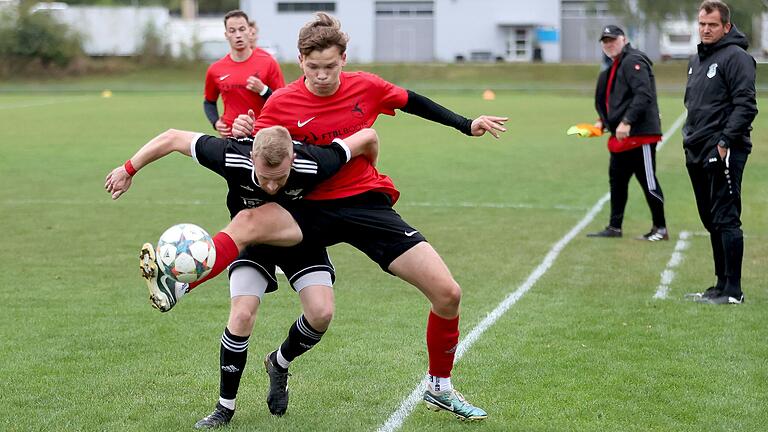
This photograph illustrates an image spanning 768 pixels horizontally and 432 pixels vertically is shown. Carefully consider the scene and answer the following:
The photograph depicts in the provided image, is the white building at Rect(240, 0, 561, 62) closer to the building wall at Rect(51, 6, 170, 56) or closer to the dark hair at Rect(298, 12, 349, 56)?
the building wall at Rect(51, 6, 170, 56)

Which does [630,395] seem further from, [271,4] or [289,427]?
[271,4]

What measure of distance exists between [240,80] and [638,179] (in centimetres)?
471

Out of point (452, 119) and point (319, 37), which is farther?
point (452, 119)

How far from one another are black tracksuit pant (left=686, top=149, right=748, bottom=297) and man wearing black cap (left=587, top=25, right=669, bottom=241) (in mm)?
2989

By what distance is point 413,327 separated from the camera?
8.12m

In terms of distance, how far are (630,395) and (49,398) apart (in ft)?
10.8

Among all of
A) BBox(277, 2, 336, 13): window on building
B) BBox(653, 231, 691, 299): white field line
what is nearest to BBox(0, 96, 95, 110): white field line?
BBox(653, 231, 691, 299): white field line

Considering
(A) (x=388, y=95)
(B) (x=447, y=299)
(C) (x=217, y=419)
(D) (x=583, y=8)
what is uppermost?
(D) (x=583, y=8)

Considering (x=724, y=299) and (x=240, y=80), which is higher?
(x=240, y=80)

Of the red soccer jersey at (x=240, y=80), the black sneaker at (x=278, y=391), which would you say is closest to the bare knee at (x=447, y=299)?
the black sneaker at (x=278, y=391)

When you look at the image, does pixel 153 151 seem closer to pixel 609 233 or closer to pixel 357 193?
pixel 357 193

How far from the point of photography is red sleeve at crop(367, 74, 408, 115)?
6.06 metres

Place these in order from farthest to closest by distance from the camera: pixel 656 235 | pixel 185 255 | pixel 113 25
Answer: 1. pixel 113 25
2. pixel 656 235
3. pixel 185 255

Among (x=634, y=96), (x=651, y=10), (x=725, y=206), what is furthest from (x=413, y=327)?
(x=651, y=10)
